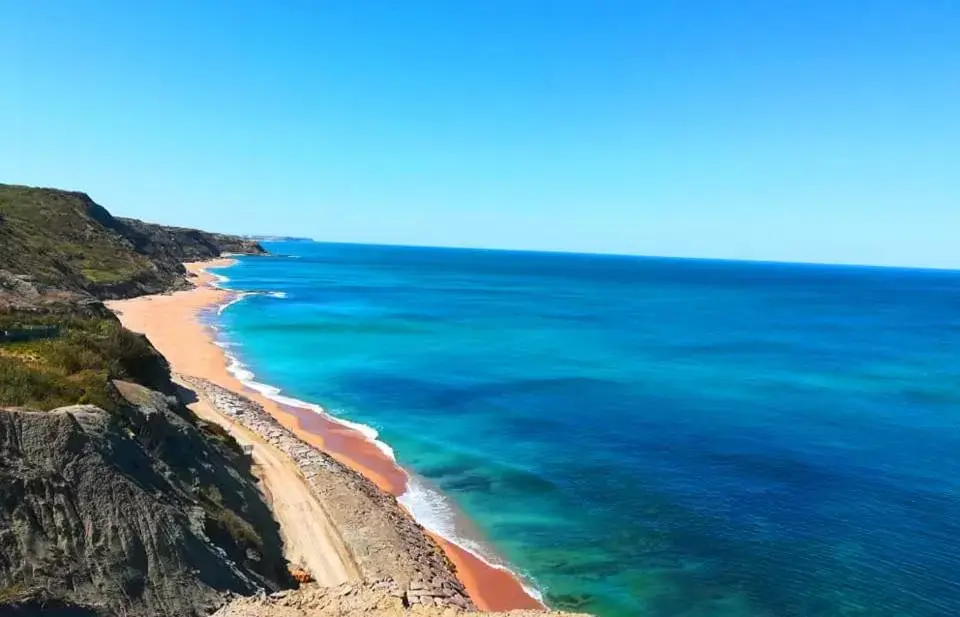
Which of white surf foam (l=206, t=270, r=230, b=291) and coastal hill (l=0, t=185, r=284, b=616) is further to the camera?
white surf foam (l=206, t=270, r=230, b=291)

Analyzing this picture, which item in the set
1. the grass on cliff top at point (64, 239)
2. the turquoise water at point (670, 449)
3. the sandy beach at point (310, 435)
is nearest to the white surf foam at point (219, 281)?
the grass on cliff top at point (64, 239)

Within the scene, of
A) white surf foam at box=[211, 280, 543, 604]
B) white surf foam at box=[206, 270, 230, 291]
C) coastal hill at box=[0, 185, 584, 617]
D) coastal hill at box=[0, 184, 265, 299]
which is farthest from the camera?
white surf foam at box=[206, 270, 230, 291]

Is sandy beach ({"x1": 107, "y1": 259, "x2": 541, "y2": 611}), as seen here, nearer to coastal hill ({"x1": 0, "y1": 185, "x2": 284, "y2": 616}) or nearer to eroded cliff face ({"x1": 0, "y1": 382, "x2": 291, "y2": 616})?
coastal hill ({"x1": 0, "y1": 185, "x2": 284, "y2": 616})

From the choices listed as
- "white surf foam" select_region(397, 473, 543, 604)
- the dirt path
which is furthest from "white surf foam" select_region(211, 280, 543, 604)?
the dirt path

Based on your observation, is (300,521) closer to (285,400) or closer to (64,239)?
(285,400)

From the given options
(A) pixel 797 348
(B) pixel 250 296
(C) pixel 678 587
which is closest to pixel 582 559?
(C) pixel 678 587

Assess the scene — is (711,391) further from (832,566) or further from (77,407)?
(77,407)

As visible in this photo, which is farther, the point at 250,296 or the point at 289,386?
the point at 250,296

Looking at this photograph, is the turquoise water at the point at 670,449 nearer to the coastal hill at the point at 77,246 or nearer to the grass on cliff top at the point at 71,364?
the grass on cliff top at the point at 71,364
